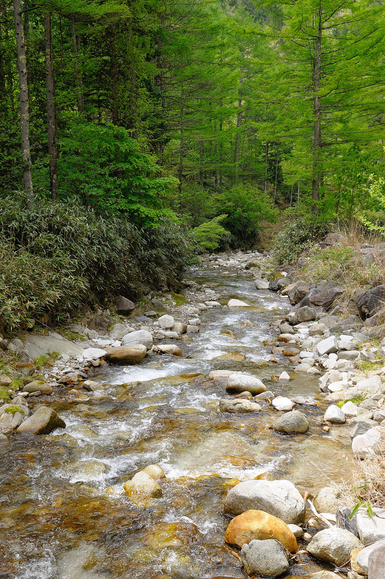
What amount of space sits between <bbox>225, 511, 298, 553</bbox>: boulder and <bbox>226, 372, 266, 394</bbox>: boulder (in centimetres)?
270

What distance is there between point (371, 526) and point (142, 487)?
1.90 meters

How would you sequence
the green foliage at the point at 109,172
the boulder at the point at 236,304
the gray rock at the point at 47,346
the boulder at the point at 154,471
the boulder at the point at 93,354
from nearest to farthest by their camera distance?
the boulder at the point at 154,471 < the gray rock at the point at 47,346 < the boulder at the point at 93,354 < the green foliage at the point at 109,172 < the boulder at the point at 236,304

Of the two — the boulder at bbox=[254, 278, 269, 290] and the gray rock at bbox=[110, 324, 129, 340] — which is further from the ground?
the gray rock at bbox=[110, 324, 129, 340]

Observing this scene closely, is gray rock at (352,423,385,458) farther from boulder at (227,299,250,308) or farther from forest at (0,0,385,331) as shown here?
boulder at (227,299,250,308)

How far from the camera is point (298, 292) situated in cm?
1049

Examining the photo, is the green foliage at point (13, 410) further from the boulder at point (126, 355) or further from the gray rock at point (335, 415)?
the gray rock at point (335, 415)

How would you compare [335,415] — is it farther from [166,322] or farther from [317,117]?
[317,117]

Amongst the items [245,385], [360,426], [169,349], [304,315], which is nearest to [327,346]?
[245,385]

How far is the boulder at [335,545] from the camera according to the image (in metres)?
2.59

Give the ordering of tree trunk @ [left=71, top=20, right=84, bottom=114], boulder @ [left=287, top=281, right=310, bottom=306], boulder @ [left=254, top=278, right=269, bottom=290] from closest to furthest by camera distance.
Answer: tree trunk @ [left=71, top=20, right=84, bottom=114], boulder @ [left=287, top=281, right=310, bottom=306], boulder @ [left=254, top=278, right=269, bottom=290]

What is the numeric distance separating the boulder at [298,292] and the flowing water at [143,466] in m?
4.39

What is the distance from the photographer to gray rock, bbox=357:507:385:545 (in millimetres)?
2473

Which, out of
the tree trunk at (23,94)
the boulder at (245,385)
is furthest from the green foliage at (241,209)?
the boulder at (245,385)

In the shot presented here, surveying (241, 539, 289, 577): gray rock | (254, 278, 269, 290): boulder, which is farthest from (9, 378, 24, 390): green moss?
(254, 278, 269, 290): boulder
